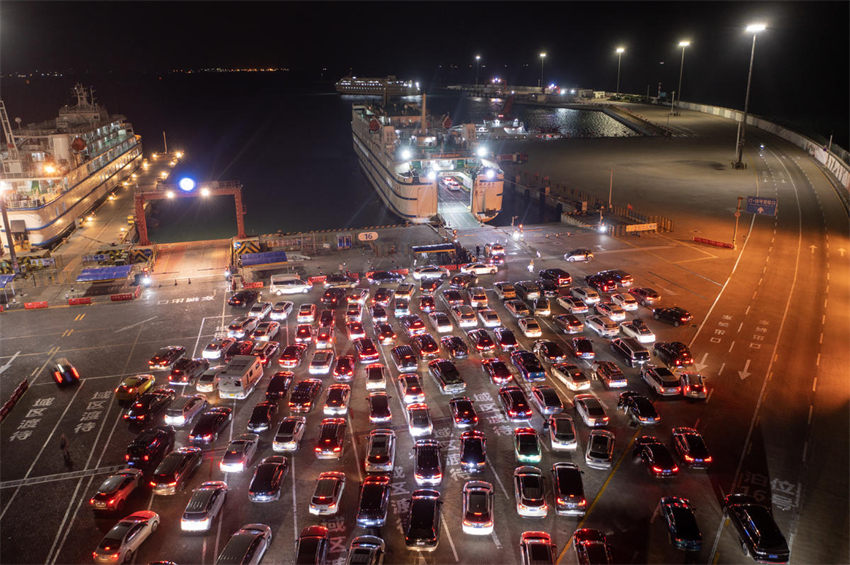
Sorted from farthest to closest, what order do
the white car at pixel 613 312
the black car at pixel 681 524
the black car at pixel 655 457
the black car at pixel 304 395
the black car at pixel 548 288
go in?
the black car at pixel 548 288
the white car at pixel 613 312
the black car at pixel 304 395
the black car at pixel 655 457
the black car at pixel 681 524

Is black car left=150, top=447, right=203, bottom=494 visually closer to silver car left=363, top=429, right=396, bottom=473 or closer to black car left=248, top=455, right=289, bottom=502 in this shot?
black car left=248, top=455, right=289, bottom=502

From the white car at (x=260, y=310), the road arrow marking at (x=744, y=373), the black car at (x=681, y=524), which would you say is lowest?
the black car at (x=681, y=524)

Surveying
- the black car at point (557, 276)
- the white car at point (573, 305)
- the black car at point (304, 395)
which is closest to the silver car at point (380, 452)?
the black car at point (304, 395)

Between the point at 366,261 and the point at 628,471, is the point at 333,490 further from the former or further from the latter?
the point at 366,261

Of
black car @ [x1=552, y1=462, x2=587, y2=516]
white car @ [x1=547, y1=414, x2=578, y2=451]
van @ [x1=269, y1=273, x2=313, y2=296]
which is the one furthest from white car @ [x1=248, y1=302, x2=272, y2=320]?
black car @ [x1=552, y1=462, x2=587, y2=516]

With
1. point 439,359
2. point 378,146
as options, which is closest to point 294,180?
point 378,146

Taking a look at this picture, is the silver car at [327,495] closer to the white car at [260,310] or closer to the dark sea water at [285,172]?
the white car at [260,310]

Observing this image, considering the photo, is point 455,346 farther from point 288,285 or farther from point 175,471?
point 175,471

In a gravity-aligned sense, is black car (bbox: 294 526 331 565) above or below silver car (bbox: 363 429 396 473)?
below
